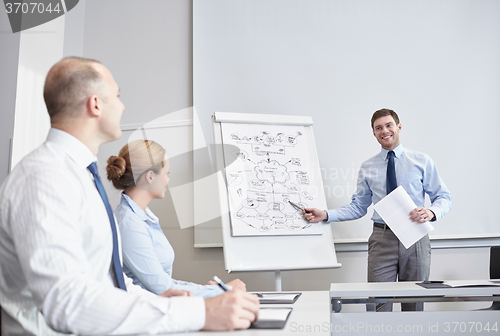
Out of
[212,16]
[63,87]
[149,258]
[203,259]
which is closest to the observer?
[63,87]

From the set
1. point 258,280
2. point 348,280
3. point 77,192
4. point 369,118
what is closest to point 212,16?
point 369,118

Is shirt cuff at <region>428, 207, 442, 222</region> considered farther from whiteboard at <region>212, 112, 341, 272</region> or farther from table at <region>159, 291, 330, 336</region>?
table at <region>159, 291, 330, 336</region>

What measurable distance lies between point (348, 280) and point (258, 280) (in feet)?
2.31

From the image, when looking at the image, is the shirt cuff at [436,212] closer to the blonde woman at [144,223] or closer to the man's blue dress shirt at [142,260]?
the blonde woman at [144,223]

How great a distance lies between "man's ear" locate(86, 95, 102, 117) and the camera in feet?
3.23

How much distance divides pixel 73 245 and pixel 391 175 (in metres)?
2.27

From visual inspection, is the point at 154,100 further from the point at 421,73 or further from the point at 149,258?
the point at 421,73

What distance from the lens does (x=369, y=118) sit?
314cm

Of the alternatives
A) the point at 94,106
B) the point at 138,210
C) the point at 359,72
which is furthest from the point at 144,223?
the point at 359,72

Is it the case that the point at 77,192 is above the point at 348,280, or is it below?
above

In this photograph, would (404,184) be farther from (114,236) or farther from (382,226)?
(114,236)

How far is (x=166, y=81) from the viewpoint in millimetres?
3197

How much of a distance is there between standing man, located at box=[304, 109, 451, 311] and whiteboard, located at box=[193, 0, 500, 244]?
0.31 m

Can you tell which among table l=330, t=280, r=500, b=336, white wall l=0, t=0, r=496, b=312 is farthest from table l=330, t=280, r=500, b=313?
white wall l=0, t=0, r=496, b=312
